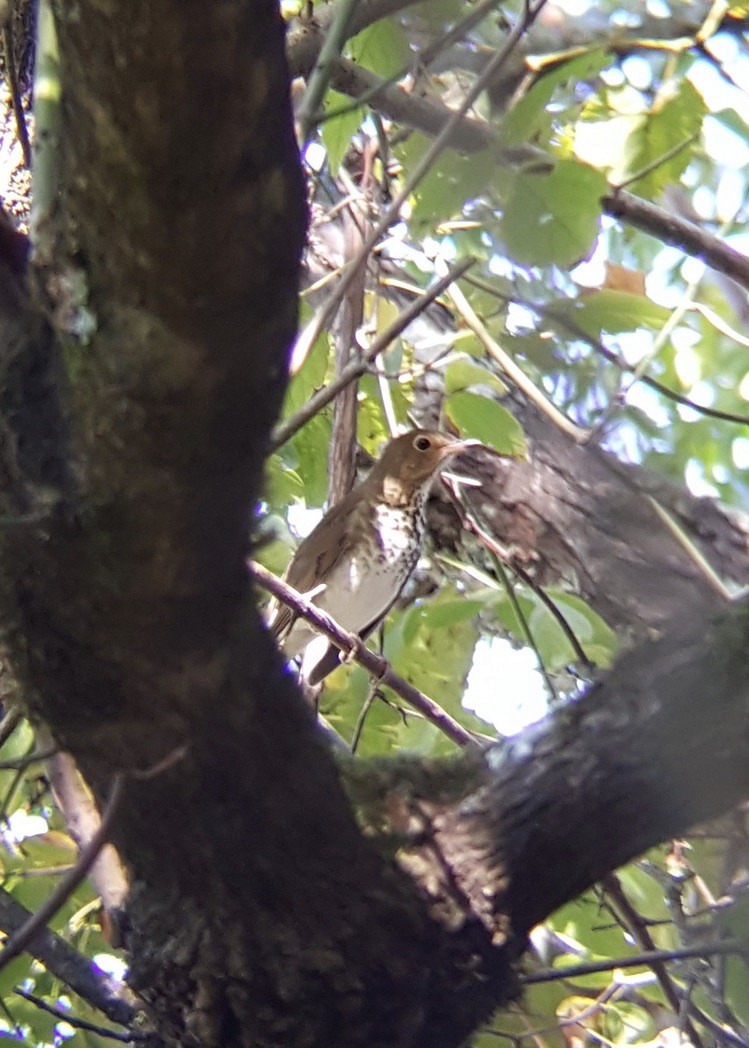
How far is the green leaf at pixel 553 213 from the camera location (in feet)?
4.95

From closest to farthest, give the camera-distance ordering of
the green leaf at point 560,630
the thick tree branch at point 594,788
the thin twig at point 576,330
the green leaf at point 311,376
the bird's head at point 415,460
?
the thick tree branch at point 594,788, the thin twig at point 576,330, the green leaf at point 560,630, the green leaf at point 311,376, the bird's head at point 415,460

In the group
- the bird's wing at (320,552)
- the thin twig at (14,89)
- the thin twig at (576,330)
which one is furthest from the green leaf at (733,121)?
the bird's wing at (320,552)

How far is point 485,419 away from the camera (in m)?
2.27

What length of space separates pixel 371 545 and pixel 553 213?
1.72 meters

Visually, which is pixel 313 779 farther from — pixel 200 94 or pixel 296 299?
pixel 200 94

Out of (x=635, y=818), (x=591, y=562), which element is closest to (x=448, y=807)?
(x=635, y=818)

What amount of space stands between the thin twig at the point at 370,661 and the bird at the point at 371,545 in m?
0.73

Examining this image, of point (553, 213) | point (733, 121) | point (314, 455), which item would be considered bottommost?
point (553, 213)

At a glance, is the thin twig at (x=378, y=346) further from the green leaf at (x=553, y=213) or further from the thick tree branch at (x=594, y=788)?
the thick tree branch at (x=594, y=788)

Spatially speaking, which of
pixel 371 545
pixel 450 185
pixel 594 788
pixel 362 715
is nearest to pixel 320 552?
pixel 371 545

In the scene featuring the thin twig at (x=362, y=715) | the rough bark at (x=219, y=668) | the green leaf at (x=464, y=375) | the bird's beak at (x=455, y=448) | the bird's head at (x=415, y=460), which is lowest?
the rough bark at (x=219, y=668)

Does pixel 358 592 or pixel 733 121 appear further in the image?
pixel 358 592

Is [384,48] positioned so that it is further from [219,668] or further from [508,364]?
[219,668]

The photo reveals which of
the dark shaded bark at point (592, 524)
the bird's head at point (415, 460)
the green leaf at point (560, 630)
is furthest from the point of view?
the bird's head at point (415, 460)
